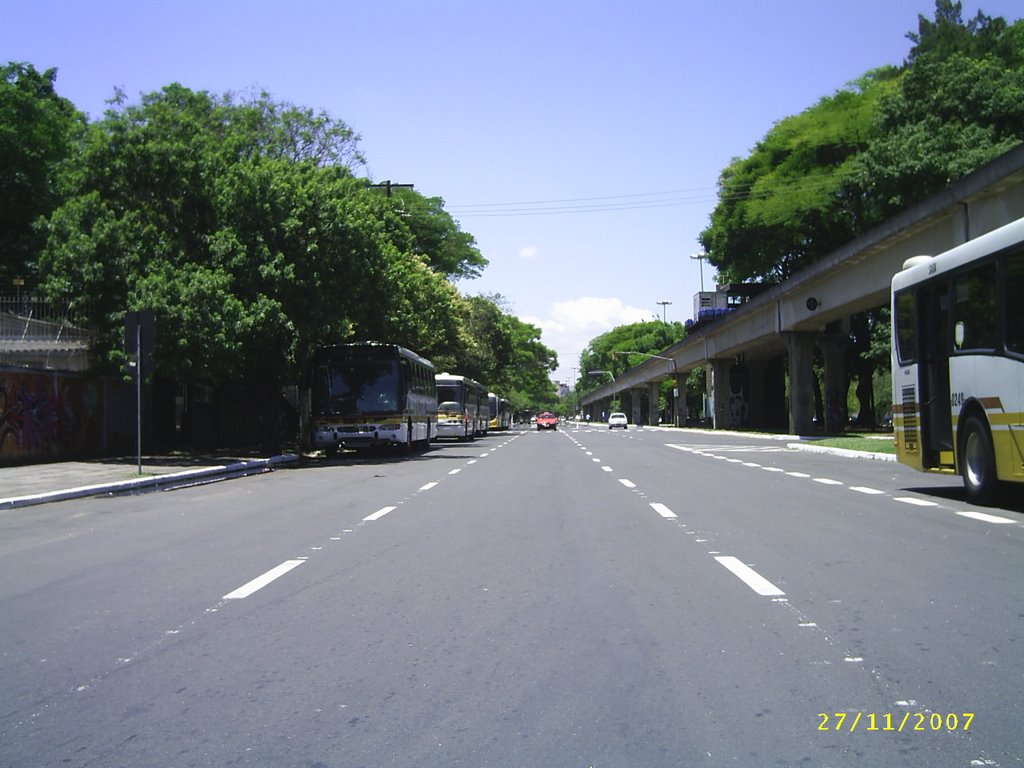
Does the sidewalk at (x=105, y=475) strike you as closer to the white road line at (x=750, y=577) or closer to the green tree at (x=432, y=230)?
the white road line at (x=750, y=577)

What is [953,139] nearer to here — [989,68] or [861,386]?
[989,68]

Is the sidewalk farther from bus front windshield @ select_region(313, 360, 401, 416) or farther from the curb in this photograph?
the curb

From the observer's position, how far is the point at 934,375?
14.7m

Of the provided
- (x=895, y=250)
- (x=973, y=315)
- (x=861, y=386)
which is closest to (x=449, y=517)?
(x=973, y=315)

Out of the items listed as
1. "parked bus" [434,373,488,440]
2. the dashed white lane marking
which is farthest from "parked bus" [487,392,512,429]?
the dashed white lane marking

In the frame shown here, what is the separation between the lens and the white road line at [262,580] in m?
7.73

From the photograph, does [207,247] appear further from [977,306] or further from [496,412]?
[496,412]

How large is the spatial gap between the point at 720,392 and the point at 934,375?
56.7 meters

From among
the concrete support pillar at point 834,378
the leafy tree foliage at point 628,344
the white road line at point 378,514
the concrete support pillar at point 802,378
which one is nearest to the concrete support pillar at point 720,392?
the concrete support pillar at point 834,378

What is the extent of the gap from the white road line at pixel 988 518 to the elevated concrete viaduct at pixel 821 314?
15.6 meters

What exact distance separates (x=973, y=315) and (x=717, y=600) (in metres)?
7.87

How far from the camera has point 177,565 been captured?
9281 mm

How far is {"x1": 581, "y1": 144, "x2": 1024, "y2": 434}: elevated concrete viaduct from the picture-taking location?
27500mm
